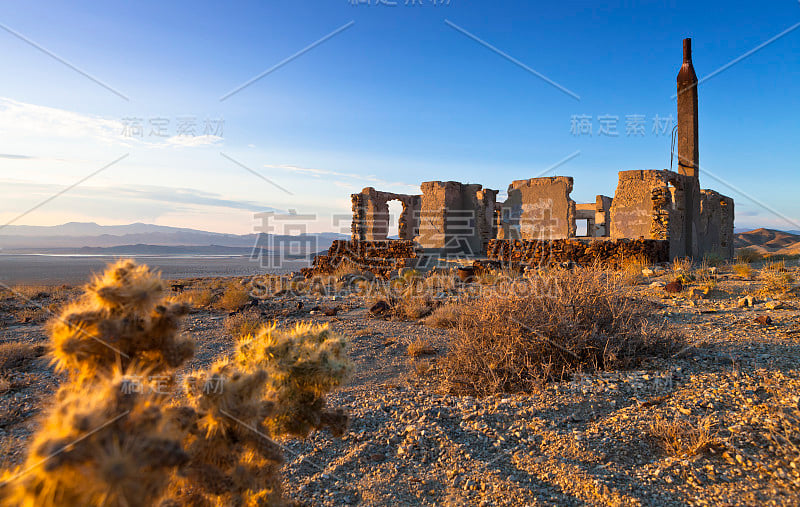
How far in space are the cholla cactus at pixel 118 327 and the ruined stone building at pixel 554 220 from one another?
10.2 meters

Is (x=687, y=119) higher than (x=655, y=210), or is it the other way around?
(x=687, y=119)

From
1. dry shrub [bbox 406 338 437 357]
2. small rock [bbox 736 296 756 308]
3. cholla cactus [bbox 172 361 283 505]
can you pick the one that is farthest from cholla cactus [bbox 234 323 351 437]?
small rock [bbox 736 296 756 308]

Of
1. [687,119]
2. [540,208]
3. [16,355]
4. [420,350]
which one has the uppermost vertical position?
[687,119]

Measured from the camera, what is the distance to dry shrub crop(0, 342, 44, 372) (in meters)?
5.22

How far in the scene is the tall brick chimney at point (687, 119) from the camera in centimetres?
1939

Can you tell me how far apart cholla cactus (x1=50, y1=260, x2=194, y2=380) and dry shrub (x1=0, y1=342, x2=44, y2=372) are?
5429mm

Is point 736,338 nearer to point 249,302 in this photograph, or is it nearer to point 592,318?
point 592,318

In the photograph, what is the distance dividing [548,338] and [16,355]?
6479 mm

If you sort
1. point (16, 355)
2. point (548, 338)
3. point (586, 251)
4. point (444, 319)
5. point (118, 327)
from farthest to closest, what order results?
point (586, 251), point (444, 319), point (16, 355), point (548, 338), point (118, 327)

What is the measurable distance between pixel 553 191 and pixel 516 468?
14.6 metres

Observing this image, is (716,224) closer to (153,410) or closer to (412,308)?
(412,308)

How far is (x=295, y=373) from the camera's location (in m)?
1.77

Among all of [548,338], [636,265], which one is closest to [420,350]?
[548,338]

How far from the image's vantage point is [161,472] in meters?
0.97
